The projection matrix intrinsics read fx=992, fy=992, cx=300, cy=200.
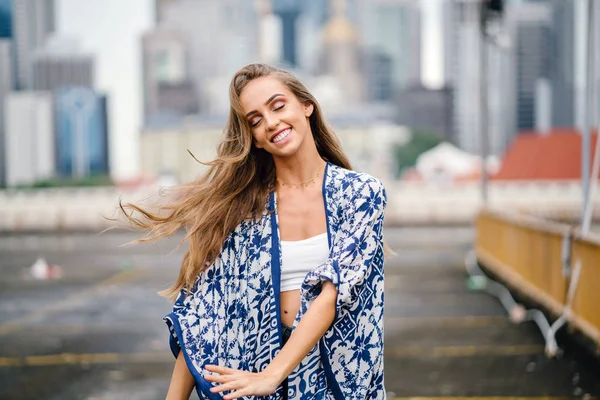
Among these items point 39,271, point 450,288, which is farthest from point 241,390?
point 39,271

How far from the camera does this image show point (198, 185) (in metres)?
3.17

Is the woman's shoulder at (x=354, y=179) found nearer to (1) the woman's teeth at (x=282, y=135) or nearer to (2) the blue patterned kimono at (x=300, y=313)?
(2) the blue patterned kimono at (x=300, y=313)

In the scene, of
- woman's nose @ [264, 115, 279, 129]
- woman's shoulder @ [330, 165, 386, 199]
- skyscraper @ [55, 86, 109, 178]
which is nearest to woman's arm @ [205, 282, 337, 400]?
woman's shoulder @ [330, 165, 386, 199]

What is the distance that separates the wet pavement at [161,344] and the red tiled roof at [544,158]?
2543 inches

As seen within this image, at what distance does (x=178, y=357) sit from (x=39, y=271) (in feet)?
53.5

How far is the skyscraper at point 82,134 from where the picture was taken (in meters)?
167

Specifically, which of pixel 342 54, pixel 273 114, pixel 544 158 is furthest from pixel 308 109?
pixel 342 54

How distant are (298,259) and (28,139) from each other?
181927 millimetres

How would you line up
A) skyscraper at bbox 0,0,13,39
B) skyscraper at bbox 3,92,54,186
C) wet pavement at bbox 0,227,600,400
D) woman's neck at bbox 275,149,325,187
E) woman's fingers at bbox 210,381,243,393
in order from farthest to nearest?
skyscraper at bbox 0,0,13,39 → skyscraper at bbox 3,92,54,186 → wet pavement at bbox 0,227,600,400 → woman's neck at bbox 275,149,325,187 → woman's fingers at bbox 210,381,243,393

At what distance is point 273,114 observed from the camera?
299 cm

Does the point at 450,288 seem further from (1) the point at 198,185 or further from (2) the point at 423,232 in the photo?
(2) the point at 423,232

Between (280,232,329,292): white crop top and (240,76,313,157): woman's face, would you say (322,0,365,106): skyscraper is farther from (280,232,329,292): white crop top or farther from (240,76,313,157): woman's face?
(280,232,329,292): white crop top

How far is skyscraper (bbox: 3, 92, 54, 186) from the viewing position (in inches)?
6737

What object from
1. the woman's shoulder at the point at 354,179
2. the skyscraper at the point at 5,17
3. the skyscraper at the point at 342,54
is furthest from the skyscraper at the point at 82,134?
the woman's shoulder at the point at 354,179
